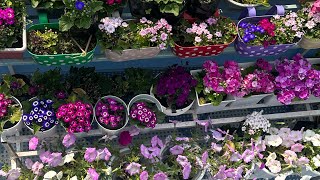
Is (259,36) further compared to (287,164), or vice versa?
(287,164)

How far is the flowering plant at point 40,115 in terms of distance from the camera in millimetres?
2076

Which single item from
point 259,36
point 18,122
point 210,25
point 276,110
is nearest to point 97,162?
point 18,122

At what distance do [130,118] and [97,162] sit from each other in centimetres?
28

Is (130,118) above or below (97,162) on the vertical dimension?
above

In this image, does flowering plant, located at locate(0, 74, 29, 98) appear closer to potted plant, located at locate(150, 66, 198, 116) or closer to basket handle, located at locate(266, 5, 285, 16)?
potted plant, located at locate(150, 66, 198, 116)

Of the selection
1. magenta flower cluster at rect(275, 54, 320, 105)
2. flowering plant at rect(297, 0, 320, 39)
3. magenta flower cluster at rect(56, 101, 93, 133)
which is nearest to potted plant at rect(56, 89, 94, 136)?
magenta flower cluster at rect(56, 101, 93, 133)

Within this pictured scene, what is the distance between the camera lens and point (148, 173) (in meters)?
2.14

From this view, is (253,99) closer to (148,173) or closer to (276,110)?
(276,110)

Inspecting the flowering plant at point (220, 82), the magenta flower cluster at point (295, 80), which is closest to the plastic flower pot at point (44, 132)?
the flowering plant at point (220, 82)

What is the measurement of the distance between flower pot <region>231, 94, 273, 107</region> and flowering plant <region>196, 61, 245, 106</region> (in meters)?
0.13

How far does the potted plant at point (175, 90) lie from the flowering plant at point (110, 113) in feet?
0.72

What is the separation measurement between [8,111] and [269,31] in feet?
4.35

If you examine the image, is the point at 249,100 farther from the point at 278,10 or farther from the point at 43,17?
the point at 43,17

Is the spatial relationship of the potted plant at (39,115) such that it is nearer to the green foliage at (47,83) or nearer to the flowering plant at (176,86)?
the green foliage at (47,83)
